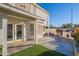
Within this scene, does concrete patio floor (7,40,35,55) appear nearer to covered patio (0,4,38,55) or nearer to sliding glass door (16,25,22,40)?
covered patio (0,4,38,55)

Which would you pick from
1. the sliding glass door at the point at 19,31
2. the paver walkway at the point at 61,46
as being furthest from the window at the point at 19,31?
the paver walkway at the point at 61,46

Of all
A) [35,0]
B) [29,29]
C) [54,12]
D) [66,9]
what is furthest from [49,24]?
[35,0]

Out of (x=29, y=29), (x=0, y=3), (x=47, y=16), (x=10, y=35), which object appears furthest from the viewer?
(x=47, y=16)

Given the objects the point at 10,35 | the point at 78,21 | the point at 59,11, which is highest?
the point at 59,11

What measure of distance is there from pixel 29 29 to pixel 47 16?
38.4 feet

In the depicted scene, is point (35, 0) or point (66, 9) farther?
point (66, 9)

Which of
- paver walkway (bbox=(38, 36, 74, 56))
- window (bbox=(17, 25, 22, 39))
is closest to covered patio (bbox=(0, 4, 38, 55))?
window (bbox=(17, 25, 22, 39))

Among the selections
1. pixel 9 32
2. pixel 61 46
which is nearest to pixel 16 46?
pixel 9 32

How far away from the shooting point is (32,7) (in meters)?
25.0

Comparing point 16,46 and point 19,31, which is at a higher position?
point 19,31

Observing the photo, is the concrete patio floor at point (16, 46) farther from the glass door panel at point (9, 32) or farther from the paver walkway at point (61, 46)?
the paver walkway at point (61, 46)

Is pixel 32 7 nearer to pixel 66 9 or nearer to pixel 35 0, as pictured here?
pixel 66 9

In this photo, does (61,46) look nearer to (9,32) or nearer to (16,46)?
(16,46)

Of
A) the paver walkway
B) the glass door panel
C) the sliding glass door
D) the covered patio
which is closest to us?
the paver walkway
